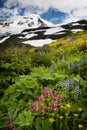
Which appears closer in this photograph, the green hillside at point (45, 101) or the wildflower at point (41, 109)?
the green hillside at point (45, 101)

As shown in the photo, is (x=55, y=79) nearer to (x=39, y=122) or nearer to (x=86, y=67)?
(x=86, y=67)

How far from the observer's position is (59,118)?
181 inches

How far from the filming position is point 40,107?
15.7 feet

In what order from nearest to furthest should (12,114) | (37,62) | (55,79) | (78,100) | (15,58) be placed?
(12,114), (78,100), (55,79), (15,58), (37,62)

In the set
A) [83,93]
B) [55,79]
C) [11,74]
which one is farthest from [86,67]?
[11,74]

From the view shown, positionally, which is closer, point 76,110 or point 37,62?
point 76,110

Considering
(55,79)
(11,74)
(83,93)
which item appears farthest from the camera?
(11,74)

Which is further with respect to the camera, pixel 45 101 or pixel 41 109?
pixel 45 101

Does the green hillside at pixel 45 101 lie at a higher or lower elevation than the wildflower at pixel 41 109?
lower

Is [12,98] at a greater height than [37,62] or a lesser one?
greater

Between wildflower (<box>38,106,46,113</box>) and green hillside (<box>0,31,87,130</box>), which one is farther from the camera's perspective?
wildflower (<box>38,106,46,113</box>)

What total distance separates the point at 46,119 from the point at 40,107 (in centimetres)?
27

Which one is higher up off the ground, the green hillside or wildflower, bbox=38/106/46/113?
wildflower, bbox=38/106/46/113

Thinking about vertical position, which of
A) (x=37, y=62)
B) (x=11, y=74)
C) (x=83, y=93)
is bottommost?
(x=37, y=62)
